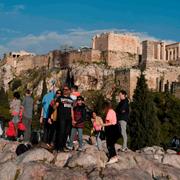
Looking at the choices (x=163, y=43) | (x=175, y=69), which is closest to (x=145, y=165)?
(x=175, y=69)

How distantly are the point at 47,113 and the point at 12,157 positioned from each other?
6.94 ft

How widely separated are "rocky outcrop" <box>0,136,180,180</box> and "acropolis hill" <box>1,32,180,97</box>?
41060 millimetres

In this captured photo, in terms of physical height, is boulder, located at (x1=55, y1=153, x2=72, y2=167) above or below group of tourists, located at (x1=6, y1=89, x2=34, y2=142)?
below

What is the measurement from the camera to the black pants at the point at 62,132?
1633cm

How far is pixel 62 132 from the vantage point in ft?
53.6

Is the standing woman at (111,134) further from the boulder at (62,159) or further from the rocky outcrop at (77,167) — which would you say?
the boulder at (62,159)

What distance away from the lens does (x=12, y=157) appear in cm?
1681

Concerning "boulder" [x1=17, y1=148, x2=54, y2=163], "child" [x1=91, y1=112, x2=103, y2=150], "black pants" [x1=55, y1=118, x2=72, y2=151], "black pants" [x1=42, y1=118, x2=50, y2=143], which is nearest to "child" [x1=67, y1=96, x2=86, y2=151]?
"black pants" [x1=55, y1=118, x2=72, y2=151]

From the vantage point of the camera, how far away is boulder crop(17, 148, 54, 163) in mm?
15585

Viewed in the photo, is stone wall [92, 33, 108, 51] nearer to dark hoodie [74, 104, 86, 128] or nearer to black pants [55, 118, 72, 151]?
dark hoodie [74, 104, 86, 128]

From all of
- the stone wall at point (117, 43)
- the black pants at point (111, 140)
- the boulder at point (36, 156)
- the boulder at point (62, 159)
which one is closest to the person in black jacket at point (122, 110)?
the black pants at point (111, 140)

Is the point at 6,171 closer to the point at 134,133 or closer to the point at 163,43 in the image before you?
the point at 134,133

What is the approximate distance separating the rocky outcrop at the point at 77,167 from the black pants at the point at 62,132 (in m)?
0.38

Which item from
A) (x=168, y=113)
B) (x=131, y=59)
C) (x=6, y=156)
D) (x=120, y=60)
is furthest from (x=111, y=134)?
(x=131, y=59)
